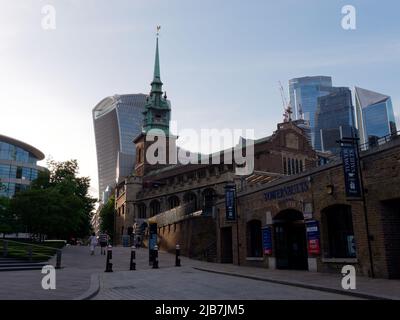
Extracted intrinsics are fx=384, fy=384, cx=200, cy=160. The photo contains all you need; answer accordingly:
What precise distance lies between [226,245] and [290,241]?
6.80m

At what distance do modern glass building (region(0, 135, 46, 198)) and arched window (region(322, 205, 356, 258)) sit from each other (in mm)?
76027

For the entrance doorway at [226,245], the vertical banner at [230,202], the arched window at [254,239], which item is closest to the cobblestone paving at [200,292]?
the arched window at [254,239]

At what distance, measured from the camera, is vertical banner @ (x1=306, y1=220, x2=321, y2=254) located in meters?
17.5

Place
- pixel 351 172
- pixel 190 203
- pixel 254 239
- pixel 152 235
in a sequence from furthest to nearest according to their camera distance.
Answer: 1. pixel 190 203
2. pixel 254 239
3. pixel 152 235
4. pixel 351 172

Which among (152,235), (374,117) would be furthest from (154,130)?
(152,235)

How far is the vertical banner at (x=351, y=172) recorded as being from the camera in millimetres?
14852

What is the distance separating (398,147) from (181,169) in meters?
65.4

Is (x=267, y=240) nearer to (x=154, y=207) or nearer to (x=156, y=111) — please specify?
(x=154, y=207)

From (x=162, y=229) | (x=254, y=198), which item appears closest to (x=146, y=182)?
(x=162, y=229)

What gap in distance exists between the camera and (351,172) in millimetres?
15055

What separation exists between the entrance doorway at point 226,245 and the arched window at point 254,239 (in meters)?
3.29

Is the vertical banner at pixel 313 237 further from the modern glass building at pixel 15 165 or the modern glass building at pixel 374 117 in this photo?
the modern glass building at pixel 15 165
